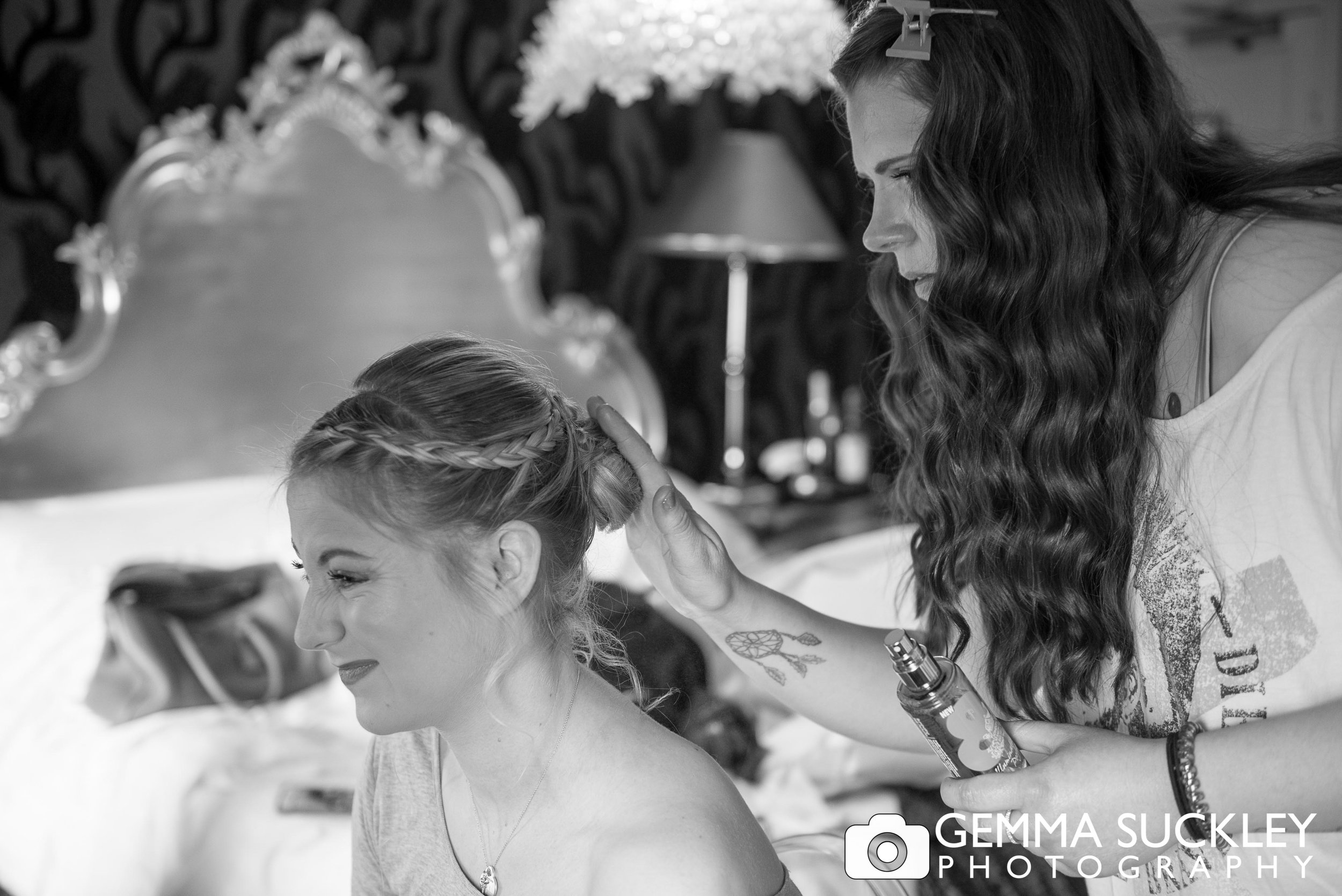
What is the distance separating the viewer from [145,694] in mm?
2164

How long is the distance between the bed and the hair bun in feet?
1.66

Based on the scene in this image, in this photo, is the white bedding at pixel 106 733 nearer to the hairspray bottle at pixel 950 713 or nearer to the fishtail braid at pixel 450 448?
the fishtail braid at pixel 450 448

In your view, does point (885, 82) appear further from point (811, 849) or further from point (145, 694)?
point (145, 694)

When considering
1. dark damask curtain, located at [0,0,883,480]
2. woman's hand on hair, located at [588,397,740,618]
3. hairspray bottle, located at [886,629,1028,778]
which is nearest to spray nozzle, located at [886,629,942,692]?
hairspray bottle, located at [886,629,1028,778]

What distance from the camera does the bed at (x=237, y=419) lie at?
1873mm

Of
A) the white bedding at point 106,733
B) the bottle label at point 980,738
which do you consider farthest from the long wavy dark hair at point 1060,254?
the white bedding at point 106,733

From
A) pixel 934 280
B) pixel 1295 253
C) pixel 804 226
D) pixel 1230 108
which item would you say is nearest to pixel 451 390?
pixel 934 280

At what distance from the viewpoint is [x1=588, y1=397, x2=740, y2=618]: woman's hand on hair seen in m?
1.19

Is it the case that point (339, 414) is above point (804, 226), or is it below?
above

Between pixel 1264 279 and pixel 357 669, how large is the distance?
83 centimetres

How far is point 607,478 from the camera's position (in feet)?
3.92

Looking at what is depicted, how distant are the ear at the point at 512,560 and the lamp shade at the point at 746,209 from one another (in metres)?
2.36

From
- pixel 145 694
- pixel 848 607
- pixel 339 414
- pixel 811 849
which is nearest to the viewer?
pixel 339 414

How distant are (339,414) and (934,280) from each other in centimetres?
55
